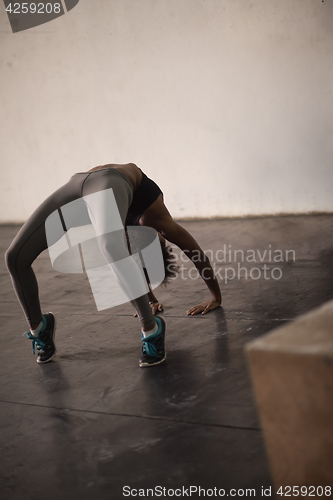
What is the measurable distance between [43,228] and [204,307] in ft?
2.97

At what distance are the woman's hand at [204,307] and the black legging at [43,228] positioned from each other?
0.53 meters

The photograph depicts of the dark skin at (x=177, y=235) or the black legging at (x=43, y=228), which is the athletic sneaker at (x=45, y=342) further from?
the dark skin at (x=177, y=235)

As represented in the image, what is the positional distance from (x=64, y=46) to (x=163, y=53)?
46.8 inches

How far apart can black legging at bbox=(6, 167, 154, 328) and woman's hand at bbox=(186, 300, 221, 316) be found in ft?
1.74

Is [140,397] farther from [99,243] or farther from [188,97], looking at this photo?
[188,97]

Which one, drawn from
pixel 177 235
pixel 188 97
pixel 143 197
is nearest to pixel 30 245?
pixel 143 197

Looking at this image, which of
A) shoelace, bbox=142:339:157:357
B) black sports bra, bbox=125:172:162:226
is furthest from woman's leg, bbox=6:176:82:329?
shoelace, bbox=142:339:157:357

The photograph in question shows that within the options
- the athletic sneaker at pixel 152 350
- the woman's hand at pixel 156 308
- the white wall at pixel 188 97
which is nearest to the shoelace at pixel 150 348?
the athletic sneaker at pixel 152 350

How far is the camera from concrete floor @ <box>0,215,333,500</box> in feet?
4.10

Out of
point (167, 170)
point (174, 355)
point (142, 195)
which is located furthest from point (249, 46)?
point (174, 355)

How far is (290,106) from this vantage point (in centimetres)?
425

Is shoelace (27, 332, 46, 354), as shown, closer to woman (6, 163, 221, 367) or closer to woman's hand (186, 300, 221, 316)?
woman (6, 163, 221, 367)

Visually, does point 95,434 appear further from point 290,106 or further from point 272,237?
point 290,106

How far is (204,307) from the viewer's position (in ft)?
7.84
